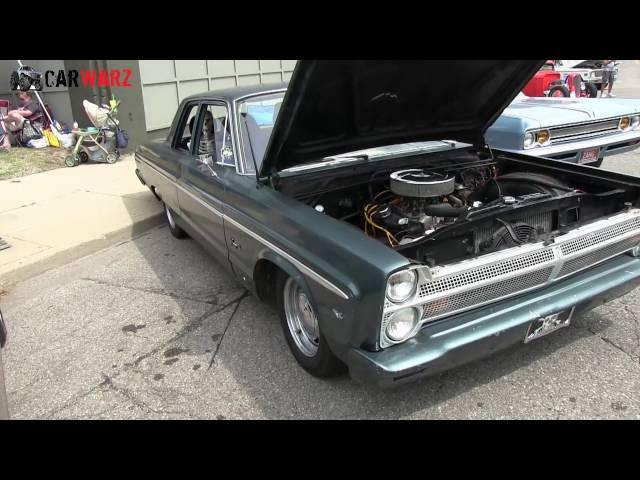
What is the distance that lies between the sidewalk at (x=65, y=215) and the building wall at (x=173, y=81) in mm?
1660

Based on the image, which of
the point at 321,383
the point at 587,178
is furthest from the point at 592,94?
the point at 321,383

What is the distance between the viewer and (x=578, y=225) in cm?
279

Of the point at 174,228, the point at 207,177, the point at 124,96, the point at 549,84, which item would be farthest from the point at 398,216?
the point at 549,84

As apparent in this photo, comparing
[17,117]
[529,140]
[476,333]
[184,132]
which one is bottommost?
[476,333]

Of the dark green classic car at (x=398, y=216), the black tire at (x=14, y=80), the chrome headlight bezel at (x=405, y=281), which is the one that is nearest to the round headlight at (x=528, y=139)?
the dark green classic car at (x=398, y=216)

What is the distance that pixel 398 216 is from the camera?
3.04 meters

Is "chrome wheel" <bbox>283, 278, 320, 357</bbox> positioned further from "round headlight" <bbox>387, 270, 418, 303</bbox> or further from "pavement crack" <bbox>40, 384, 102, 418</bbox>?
"pavement crack" <bbox>40, 384, 102, 418</bbox>

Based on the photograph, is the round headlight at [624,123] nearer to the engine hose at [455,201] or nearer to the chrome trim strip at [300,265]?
the engine hose at [455,201]

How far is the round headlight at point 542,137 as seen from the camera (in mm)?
5695

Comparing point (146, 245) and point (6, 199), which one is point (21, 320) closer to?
point (146, 245)

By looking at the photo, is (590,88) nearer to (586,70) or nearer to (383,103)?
(586,70)

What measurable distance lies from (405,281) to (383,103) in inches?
61.1

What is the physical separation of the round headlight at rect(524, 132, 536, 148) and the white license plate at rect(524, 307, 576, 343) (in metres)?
3.44
